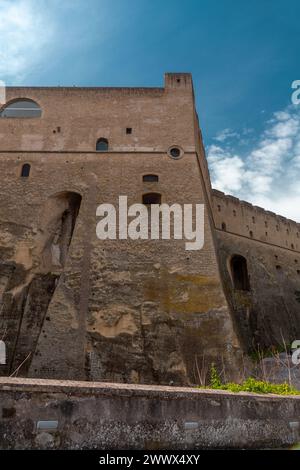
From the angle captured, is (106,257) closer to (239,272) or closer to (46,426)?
(46,426)

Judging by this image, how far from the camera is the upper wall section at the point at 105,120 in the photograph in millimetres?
12898

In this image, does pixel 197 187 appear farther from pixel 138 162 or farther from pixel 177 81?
pixel 177 81

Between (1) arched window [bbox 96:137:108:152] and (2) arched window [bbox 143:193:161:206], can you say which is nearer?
(2) arched window [bbox 143:193:161:206]

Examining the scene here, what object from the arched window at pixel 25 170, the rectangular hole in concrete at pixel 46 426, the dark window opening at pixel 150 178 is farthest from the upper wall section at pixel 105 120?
the rectangular hole in concrete at pixel 46 426

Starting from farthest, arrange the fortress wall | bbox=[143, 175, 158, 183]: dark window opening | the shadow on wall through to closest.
Answer: bbox=[143, 175, 158, 183]: dark window opening, the shadow on wall, the fortress wall

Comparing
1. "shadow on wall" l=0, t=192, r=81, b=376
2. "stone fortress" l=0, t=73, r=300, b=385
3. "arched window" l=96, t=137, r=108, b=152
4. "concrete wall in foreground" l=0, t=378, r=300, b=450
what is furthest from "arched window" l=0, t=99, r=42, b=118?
"concrete wall in foreground" l=0, t=378, r=300, b=450

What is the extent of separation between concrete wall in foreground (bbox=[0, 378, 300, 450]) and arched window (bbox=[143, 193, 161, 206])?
793cm

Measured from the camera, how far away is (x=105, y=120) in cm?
1324

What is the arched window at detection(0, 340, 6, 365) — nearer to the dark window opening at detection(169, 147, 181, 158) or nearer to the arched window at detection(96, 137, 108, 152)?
the arched window at detection(96, 137, 108, 152)

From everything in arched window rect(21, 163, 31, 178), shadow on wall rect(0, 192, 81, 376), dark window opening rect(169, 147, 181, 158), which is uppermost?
dark window opening rect(169, 147, 181, 158)

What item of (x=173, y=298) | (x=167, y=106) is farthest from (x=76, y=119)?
(x=173, y=298)

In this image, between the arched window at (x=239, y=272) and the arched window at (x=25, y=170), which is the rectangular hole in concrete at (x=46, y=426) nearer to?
the arched window at (x=25, y=170)

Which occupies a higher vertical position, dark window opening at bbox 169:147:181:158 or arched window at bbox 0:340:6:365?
dark window opening at bbox 169:147:181:158

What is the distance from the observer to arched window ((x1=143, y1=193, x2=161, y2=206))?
472 inches
